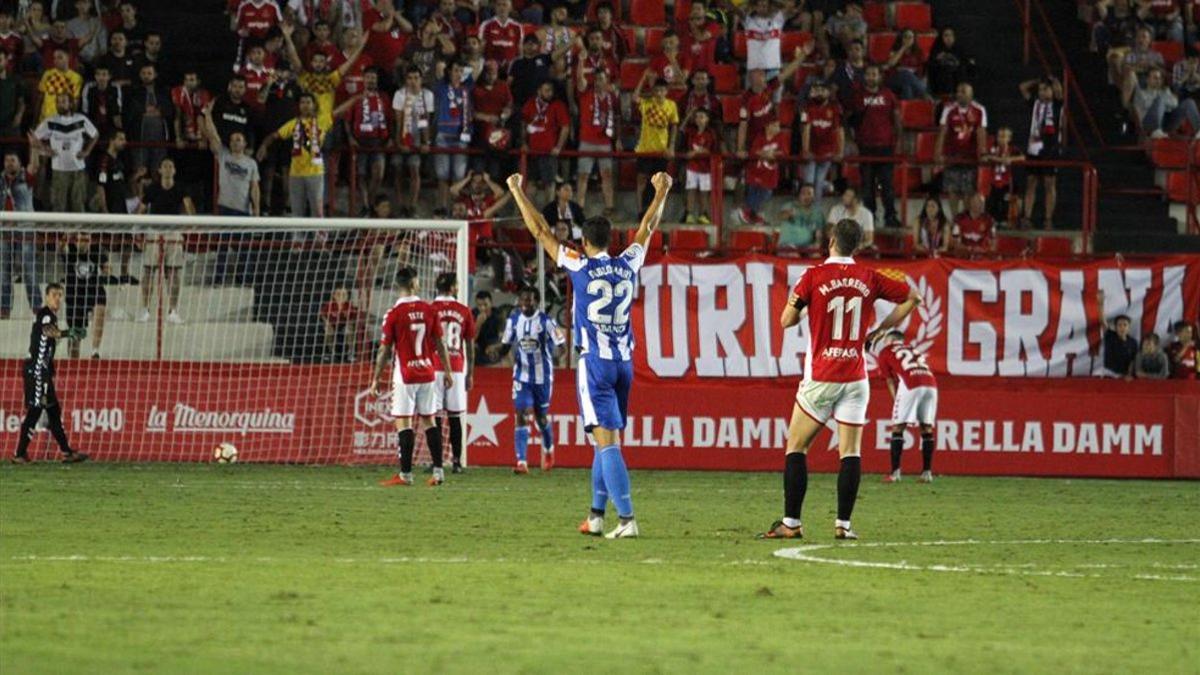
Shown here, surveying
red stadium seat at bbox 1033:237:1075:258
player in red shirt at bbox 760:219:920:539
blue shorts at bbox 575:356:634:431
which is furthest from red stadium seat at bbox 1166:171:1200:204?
blue shorts at bbox 575:356:634:431

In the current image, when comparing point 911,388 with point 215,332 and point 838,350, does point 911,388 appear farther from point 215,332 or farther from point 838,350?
point 838,350

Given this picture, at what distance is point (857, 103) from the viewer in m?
29.6

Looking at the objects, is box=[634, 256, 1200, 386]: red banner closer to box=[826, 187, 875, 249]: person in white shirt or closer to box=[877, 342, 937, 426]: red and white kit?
box=[826, 187, 875, 249]: person in white shirt

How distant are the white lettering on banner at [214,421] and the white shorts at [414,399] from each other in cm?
404

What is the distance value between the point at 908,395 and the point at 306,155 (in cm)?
876

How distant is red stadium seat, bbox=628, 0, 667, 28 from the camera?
102ft

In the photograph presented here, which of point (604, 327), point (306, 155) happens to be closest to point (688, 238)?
point (306, 155)

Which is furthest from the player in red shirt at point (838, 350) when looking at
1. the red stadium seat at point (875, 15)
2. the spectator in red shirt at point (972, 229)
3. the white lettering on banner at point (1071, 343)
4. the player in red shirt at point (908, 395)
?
the red stadium seat at point (875, 15)

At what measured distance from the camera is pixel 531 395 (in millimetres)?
24016

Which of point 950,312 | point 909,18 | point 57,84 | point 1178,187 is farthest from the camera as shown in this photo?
point 909,18

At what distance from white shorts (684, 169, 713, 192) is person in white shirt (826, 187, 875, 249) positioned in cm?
172

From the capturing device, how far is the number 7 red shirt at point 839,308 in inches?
569

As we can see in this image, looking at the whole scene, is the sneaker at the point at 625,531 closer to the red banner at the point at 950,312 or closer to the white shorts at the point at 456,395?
the white shorts at the point at 456,395

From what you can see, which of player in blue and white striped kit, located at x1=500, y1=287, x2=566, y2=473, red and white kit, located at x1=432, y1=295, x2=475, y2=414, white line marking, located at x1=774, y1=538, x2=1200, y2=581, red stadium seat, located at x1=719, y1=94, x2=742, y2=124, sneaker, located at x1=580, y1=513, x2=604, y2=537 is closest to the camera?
white line marking, located at x1=774, y1=538, x2=1200, y2=581
